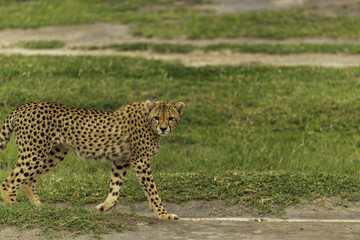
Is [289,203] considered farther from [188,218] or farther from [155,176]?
[155,176]

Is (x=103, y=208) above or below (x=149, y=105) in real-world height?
below

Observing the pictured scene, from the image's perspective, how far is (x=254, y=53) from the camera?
68.5ft

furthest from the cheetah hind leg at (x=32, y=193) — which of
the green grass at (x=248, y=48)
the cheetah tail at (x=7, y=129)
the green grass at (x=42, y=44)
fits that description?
the green grass at (x=42, y=44)

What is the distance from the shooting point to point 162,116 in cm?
778

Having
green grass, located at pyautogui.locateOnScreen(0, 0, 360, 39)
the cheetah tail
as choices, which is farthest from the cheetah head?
green grass, located at pyautogui.locateOnScreen(0, 0, 360, 39)

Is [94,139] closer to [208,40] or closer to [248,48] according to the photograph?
[248,48]

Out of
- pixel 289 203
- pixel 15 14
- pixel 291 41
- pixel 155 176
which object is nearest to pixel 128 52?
pixel 291 41

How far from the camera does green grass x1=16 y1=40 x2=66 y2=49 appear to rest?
2141 cm

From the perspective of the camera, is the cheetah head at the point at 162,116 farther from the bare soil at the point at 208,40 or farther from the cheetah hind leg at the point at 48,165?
the bare soil at the point at 208,40

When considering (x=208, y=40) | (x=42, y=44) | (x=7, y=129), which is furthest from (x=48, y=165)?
(x=208, y=40)

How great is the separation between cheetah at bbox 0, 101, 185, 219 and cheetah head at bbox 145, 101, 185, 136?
0.5 inches

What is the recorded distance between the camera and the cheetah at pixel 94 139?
7.99 metres

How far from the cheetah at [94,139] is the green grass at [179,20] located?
49.6 ft

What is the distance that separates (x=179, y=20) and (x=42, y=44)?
19.3 ft
